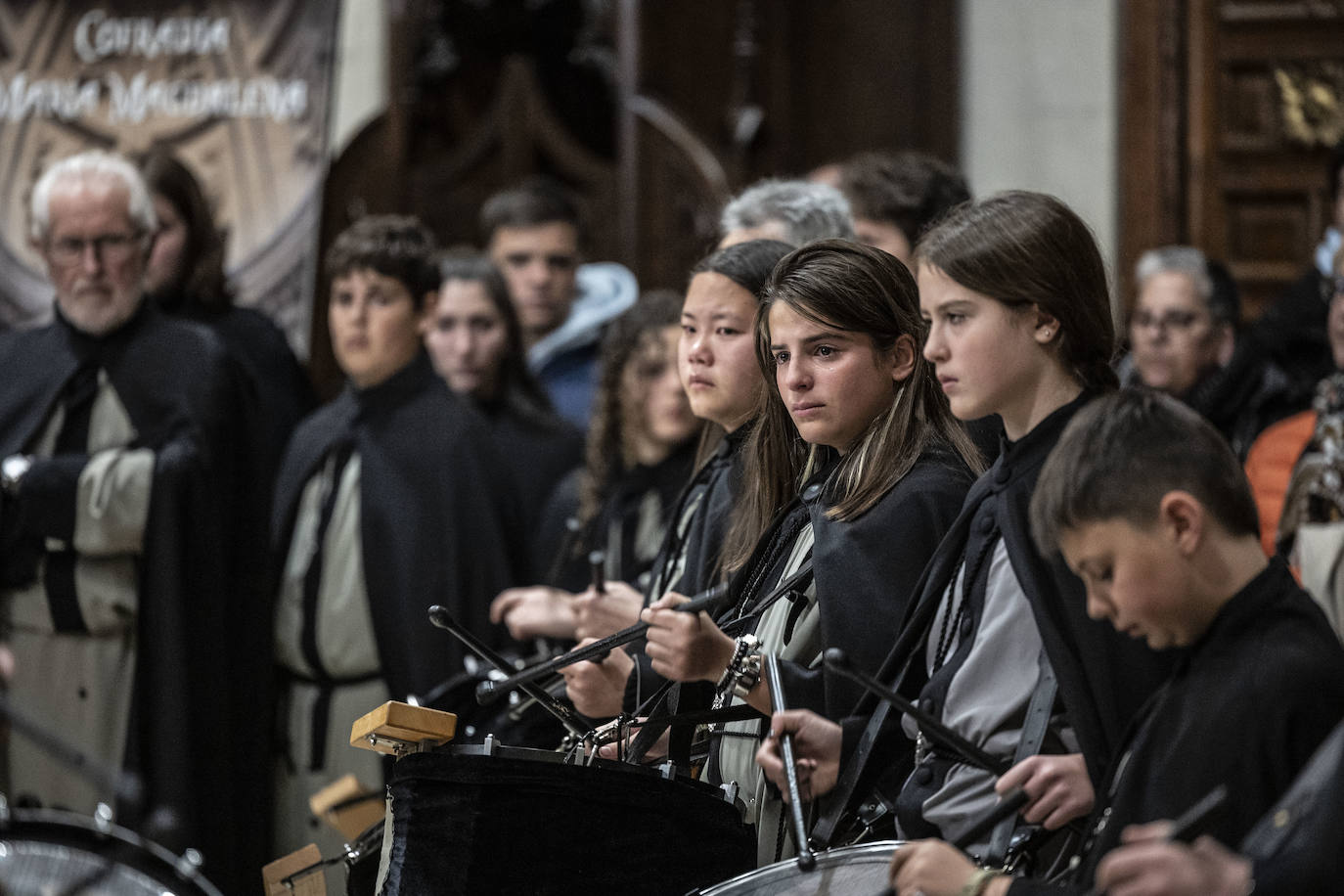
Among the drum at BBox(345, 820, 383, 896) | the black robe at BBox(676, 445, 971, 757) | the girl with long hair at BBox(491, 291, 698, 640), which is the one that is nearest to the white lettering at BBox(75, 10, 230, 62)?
the girl with long hair at BBox(491, 291, 698, 640)

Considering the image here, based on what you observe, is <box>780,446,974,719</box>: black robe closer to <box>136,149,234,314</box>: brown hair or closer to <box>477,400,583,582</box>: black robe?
<box>477,400,583,582</box>: black robe

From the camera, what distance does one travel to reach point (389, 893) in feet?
8.36

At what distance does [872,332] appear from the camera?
2.90 metres

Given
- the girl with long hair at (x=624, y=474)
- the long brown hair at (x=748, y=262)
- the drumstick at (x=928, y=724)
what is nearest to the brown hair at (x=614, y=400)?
the girl with long hair at (x=624, y=474)

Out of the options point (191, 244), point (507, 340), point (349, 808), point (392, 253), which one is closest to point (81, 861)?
point (349, 808)

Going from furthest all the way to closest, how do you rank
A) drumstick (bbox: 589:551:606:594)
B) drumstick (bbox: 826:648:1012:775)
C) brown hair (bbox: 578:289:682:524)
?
brown hair (bbox: 578:289:682:524), drumstick (bbox: 589:551:606:594), drumstick (bbox: 826:648:1012:775)

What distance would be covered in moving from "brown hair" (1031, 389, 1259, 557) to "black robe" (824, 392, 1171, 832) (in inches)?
8.6

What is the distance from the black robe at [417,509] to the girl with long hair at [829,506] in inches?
74.1

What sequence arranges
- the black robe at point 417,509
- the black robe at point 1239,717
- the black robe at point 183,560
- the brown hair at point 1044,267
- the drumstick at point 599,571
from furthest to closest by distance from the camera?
the black robe at point 417,509, the black robe at point 183,560, the drumstick at point 599,571, the brown hair at point 1044,267, the black robe at point 1239,717

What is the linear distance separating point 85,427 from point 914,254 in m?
2.83

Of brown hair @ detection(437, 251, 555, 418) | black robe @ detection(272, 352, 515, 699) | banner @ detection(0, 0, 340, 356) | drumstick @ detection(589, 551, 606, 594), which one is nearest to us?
drumstick @ detection(589, 551, 606, 594)

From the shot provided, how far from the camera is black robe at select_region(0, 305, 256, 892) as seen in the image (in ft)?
15.3

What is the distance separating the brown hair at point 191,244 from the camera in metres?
5.63

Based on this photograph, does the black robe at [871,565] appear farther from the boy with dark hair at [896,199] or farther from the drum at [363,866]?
the boy with dark hair at [896,199]
